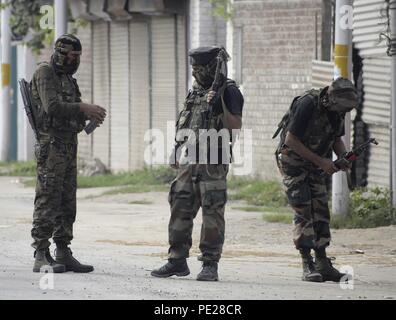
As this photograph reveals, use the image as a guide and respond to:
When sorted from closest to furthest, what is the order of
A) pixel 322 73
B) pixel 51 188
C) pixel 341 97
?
pixel 341 97 < pixel 51 188 < pixel 322 73

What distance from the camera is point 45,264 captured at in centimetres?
1023

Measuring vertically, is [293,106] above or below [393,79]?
below

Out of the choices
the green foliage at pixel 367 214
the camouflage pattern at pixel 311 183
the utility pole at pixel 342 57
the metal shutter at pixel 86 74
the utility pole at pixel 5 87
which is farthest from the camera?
the utility pole at pixel 5 87

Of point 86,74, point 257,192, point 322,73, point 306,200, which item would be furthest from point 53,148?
point 86,74

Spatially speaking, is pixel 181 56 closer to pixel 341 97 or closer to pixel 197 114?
pixel 197 114

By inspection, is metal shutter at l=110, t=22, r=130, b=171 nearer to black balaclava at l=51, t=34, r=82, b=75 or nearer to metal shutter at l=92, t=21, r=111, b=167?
metal shutter at l=92, t=21, r=111, b=167

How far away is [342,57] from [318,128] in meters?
3.65

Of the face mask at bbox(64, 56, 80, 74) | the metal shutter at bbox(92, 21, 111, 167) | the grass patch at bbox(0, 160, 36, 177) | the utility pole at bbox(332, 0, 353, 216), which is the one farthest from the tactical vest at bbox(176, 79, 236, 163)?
the grass patch at bbox(0, 160, 36, 177)

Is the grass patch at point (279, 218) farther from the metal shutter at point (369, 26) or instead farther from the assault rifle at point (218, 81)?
the assault rifle at point (218, 81)

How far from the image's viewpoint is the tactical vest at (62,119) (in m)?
10.2

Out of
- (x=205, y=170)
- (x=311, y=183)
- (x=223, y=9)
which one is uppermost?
(x=223, y=9)

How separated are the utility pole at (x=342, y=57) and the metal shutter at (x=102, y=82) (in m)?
9.24

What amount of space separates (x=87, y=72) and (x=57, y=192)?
43.5ft

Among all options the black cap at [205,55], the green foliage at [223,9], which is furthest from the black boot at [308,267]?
the green foliage at [223,9]
